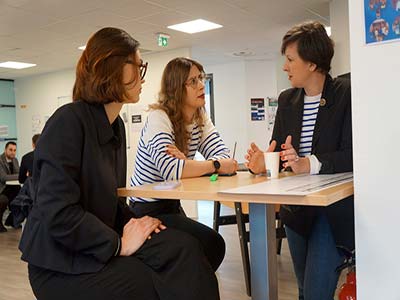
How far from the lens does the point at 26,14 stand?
4410 mm

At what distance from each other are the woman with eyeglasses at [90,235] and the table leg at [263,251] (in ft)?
0.57

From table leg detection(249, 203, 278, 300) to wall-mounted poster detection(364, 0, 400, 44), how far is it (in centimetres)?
57

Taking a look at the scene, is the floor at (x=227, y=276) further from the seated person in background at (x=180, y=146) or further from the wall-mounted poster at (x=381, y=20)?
the wall-mounted poster at (x=381, y=20)

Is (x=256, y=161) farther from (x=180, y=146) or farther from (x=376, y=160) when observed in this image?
(x=376, y=160)

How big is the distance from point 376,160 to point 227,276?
95.0 inches

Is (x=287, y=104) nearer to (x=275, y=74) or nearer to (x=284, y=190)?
(x=284, y=190)

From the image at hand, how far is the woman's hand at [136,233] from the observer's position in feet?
4.07

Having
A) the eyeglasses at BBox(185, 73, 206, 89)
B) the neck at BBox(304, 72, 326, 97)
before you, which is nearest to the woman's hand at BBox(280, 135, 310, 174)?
the neck at BBox(304, 72, 326, 97)

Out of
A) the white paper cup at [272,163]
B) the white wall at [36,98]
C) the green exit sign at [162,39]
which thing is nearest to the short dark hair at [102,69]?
the white paper cup at [272,163]

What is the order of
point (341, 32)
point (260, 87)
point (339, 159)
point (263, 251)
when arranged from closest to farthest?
point (263, 251)
point (339, 159)
point (341, 32)
point (260, 87)

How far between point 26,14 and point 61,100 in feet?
11.7

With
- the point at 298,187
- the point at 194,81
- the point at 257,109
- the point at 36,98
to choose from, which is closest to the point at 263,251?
the point at 298,187

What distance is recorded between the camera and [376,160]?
3.53 ft

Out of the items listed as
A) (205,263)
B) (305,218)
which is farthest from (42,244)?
(305,218)
